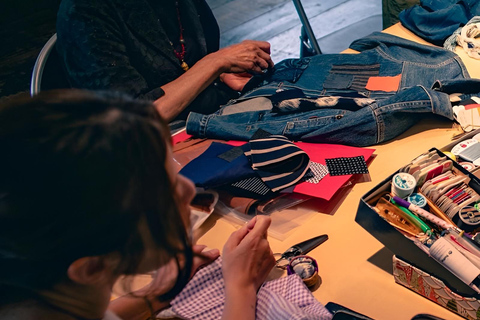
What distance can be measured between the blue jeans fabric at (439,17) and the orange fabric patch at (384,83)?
0.45 m

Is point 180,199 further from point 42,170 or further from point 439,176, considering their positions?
point 439,176

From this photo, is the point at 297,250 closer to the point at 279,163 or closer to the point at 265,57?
the point at 279,163

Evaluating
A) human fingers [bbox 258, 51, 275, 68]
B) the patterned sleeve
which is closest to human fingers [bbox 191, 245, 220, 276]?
the patterned sleeve

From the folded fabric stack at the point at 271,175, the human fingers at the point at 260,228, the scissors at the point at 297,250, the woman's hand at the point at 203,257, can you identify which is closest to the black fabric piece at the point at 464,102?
the folded fabric stack at the point at 271,175

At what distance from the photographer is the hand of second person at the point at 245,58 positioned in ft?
5.36

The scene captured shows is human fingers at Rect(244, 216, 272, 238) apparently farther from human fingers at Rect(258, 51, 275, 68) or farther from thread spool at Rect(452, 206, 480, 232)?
human fingers at Rect(258, 51, 275, 68)

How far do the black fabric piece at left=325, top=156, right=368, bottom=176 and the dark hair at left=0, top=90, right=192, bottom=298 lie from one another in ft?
2.02

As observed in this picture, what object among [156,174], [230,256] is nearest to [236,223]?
Answer: [230,256]

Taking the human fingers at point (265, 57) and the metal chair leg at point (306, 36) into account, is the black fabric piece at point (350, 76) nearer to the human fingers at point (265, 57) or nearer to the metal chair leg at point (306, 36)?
the human fingers at point (265, 57)

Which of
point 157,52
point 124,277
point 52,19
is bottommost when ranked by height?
point 124,277

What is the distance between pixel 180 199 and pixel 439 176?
2.10 feet

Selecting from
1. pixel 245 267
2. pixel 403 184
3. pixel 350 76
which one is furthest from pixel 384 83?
pixel 245 267

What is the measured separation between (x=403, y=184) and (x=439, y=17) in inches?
44.1

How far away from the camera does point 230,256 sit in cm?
94
